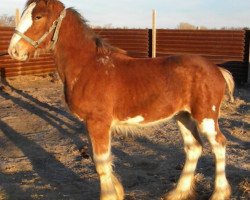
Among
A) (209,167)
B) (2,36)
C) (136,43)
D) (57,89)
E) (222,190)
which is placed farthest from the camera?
(136,43)

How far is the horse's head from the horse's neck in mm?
120

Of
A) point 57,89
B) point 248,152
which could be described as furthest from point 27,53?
point 57,89

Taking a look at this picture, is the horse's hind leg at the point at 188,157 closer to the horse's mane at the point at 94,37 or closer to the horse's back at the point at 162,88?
the horse's back at the point at 162,88

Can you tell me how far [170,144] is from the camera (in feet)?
24.8

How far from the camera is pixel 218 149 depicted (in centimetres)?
494

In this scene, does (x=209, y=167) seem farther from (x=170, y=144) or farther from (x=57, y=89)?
(x=57, y=89)

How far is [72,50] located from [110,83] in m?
0.64

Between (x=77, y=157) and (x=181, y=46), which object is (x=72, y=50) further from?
(x=181, y=46)

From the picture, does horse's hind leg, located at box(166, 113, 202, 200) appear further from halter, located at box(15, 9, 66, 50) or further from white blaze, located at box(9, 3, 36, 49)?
white blaze, located at box(9, 3, 36, 49)

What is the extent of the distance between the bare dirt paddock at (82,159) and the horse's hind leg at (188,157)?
219 millimetres

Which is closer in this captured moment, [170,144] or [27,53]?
[27,53]

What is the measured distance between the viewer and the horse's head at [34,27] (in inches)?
181

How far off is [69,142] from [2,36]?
9308mm

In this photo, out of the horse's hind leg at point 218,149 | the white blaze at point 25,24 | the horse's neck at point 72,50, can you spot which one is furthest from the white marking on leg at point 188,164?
the white blaze at point 25,24
